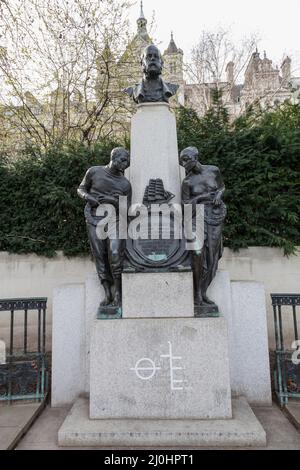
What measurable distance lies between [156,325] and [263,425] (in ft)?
4.79

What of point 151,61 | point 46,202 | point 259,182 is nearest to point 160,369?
point 151,61

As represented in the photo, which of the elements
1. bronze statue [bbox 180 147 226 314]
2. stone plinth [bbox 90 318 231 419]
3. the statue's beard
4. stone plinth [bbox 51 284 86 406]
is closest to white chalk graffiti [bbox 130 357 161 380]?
stone plinth [bbox 90 318 231 419]

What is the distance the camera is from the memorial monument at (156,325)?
2875 millimetres

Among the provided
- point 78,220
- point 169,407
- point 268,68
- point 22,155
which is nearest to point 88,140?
point 22,155

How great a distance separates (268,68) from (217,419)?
64.7ft

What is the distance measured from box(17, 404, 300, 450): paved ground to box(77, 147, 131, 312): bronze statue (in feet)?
4.30

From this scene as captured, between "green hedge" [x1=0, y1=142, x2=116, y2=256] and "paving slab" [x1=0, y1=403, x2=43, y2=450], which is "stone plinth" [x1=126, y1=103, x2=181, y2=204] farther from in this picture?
"green hedge" [x1=0, y1=142, x2=116, y2=256]

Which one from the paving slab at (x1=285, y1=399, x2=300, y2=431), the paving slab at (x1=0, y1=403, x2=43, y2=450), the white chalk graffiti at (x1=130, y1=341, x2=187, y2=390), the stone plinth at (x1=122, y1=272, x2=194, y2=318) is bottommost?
the paving slab at (x1=285, y1=399, x2=300, y2=431)

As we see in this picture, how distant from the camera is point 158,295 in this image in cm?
324

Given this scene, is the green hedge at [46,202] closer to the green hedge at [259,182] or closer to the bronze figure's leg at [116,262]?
the green hedge at [259,182]

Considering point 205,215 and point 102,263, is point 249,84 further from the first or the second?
point 102,263

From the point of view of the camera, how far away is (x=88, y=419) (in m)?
2.99

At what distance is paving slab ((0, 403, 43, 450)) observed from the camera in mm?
2732

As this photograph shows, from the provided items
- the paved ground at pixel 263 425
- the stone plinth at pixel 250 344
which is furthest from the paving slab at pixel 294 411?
the stone plinth at pixel 250 344
